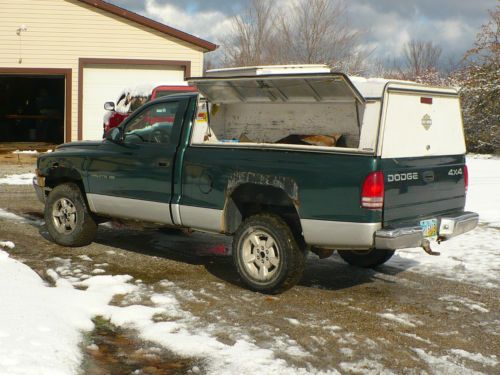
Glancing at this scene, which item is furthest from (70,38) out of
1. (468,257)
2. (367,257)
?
(468,257)

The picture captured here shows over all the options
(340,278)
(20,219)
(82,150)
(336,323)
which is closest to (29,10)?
(20,219)

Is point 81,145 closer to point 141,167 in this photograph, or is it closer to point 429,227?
point 141,167

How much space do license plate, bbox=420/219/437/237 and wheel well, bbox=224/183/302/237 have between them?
114 cm

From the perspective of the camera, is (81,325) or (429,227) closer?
(81,325)

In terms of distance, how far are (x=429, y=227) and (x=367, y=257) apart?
1.51 meters

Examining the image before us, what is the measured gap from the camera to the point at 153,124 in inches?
297

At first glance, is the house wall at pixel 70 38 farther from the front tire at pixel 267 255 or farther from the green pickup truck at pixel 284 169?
the front tire at pixel 267 255

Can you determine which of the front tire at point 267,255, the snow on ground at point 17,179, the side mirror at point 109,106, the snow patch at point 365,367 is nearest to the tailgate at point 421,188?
the front tire at point 267,255

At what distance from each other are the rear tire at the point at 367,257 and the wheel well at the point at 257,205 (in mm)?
1402

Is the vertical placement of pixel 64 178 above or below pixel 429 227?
above

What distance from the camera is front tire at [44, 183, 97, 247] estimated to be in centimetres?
814

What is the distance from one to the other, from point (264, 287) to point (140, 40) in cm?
1490

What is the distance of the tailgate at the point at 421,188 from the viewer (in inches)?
226

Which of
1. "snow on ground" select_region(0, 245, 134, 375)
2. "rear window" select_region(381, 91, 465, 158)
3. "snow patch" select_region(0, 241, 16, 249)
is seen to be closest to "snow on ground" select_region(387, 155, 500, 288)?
"rear window" select_region(381, 91, 465, 158)
